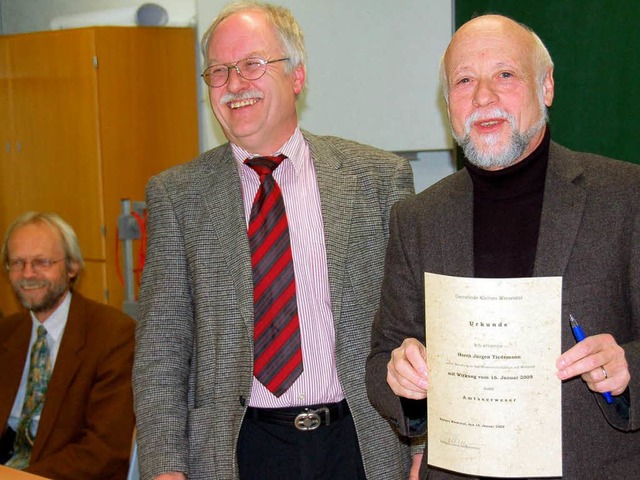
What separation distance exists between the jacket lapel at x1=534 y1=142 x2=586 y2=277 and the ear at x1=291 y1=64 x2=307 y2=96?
2.81ft

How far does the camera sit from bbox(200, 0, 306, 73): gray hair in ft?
8.43

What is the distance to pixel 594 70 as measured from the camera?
10.5ft

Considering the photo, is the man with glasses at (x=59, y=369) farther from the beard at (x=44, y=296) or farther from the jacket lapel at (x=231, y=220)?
the jacket lapel at (x=231, y=220)

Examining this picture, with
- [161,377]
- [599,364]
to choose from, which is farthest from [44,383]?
[599,364]

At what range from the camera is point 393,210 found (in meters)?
2.25

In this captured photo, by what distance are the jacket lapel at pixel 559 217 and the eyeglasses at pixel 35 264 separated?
2.92 meters

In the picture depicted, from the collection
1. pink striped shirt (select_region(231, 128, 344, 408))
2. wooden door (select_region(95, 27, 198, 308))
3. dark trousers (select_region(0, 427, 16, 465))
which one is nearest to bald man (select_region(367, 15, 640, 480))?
pink striped shirt (select_region(231, 128, 344, 408))

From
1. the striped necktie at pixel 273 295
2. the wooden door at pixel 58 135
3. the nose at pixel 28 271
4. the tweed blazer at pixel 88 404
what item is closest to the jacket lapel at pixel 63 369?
the tweed blazer at pixel 88 404

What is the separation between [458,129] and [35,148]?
4565 mm

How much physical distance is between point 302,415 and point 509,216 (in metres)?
0.76

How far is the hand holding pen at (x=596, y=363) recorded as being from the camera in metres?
1.75

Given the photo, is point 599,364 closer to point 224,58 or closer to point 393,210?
point 393,210

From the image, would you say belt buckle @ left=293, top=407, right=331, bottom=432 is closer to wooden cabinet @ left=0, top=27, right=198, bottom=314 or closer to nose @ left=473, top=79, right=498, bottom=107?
nose @ left=473, top=79, right=498, bottom=107

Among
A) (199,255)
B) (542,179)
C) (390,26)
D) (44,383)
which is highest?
(390,26)
